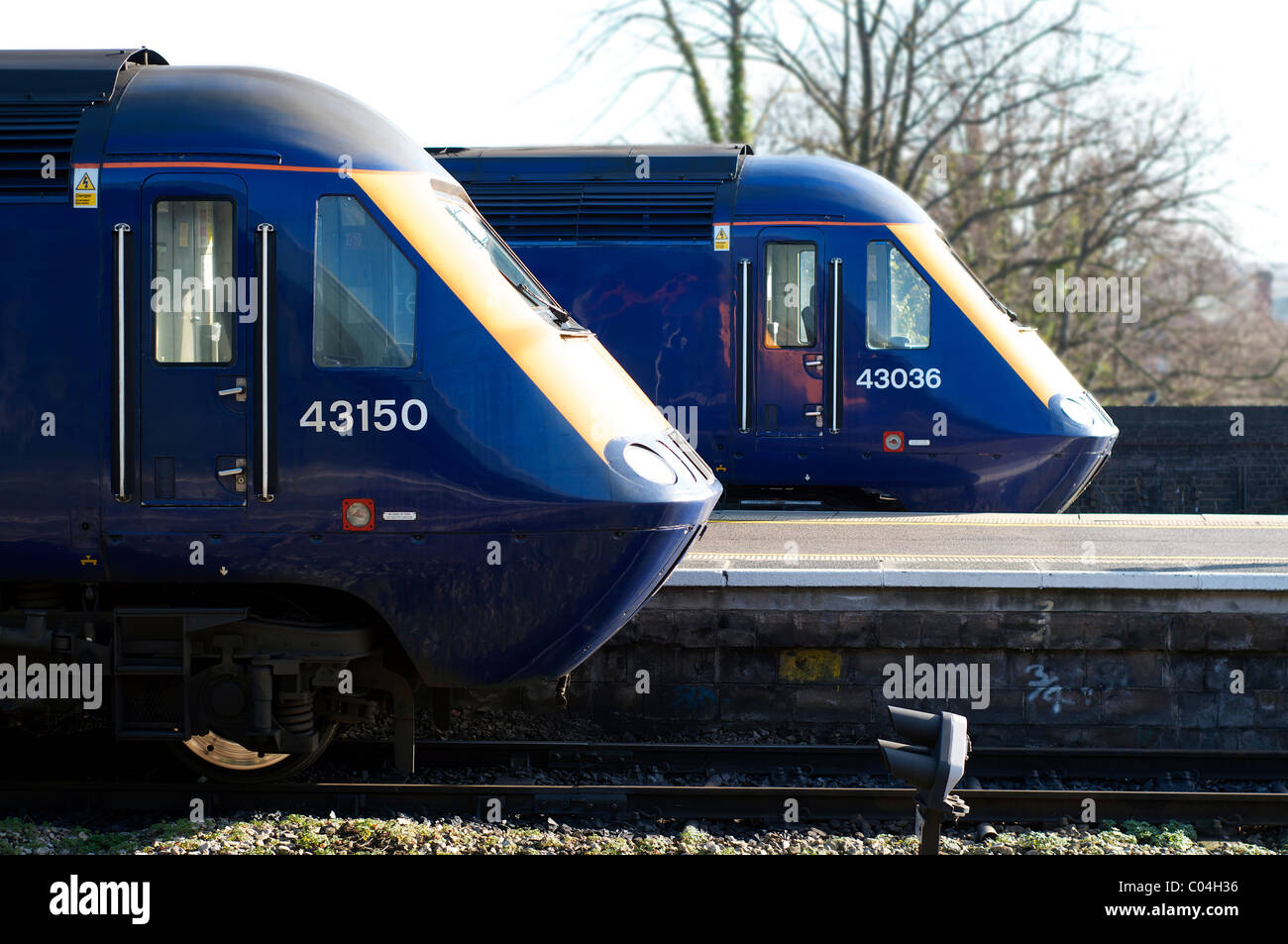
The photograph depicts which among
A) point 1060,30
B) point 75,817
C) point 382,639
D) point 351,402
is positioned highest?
point 1060,30

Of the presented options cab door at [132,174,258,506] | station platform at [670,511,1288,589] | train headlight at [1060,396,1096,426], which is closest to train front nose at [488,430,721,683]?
cab door at [132,174,258,506]

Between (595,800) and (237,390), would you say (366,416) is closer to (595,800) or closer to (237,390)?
(237,390)

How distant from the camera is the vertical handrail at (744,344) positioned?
1109cm

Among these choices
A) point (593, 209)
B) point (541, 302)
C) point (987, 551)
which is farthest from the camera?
point (593, 209)

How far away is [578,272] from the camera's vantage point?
1123 cm

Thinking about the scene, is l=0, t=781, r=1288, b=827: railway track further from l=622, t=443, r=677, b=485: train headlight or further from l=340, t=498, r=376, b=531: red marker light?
l=622, t=443, r=677, b=485: train headlight

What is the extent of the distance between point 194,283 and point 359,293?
745 millimetres

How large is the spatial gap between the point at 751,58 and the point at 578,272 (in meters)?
17.3

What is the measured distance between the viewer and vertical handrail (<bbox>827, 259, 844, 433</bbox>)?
11.1m

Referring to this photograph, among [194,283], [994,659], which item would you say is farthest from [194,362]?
[994,659]

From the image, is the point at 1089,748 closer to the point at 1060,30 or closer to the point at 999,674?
the point at 999,674

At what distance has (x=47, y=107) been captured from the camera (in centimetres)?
611

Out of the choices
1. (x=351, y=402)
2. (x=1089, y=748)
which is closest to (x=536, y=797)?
(x=351, y=402)
